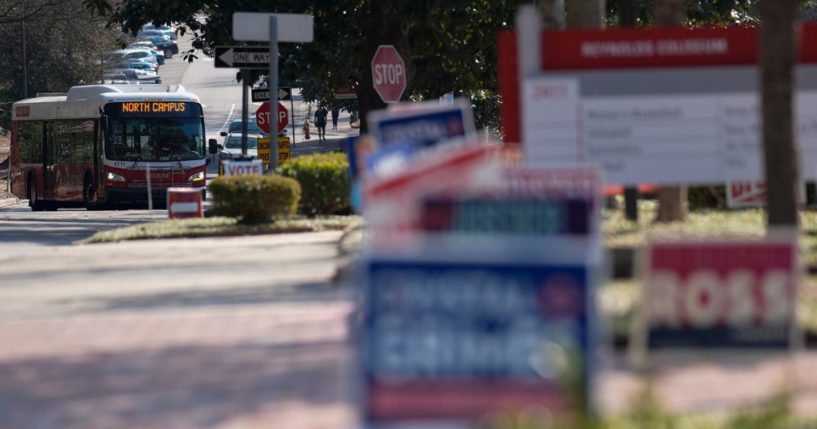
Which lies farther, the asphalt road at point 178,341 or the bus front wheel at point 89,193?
the bus front wheel at point 89,193

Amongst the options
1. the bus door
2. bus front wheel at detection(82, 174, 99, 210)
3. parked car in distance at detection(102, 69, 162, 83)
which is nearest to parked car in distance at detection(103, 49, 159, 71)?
parked car in distance at detection(102, 69, 162, 83)

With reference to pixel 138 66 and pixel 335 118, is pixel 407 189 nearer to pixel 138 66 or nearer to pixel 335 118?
pixel 335 118

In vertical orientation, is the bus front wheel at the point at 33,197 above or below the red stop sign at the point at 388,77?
below

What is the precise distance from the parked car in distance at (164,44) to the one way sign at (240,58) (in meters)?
75.3

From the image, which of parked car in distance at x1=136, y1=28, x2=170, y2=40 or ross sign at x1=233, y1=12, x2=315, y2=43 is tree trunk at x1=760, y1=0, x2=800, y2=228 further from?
parked car in distance at x1=136, y1=28, x2=170, y2=40

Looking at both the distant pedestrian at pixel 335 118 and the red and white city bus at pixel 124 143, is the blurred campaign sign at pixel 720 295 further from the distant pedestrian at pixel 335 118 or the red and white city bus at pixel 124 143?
the distant pedestrian at pixel 335 118

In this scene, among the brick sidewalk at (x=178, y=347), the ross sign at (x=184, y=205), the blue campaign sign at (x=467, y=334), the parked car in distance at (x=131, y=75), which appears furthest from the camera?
the parked car in distance at (x=131, y=75)

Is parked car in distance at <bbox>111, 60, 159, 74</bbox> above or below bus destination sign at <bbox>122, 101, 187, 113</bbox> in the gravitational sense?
above

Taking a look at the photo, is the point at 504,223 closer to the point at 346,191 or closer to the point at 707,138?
the point at 707,138

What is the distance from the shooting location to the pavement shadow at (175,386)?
309 inches

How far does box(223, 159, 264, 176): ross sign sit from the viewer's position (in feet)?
80.2

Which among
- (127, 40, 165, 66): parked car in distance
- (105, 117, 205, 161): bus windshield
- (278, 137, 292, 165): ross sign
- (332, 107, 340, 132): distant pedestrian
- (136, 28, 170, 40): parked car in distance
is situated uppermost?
(136, 28, 170, 40): parked car in distance

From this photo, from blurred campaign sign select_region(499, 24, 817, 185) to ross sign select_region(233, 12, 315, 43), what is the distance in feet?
23.8

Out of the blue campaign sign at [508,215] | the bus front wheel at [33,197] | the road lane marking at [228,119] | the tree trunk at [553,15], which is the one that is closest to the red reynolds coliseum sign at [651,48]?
the tree trunk at [553,15]
